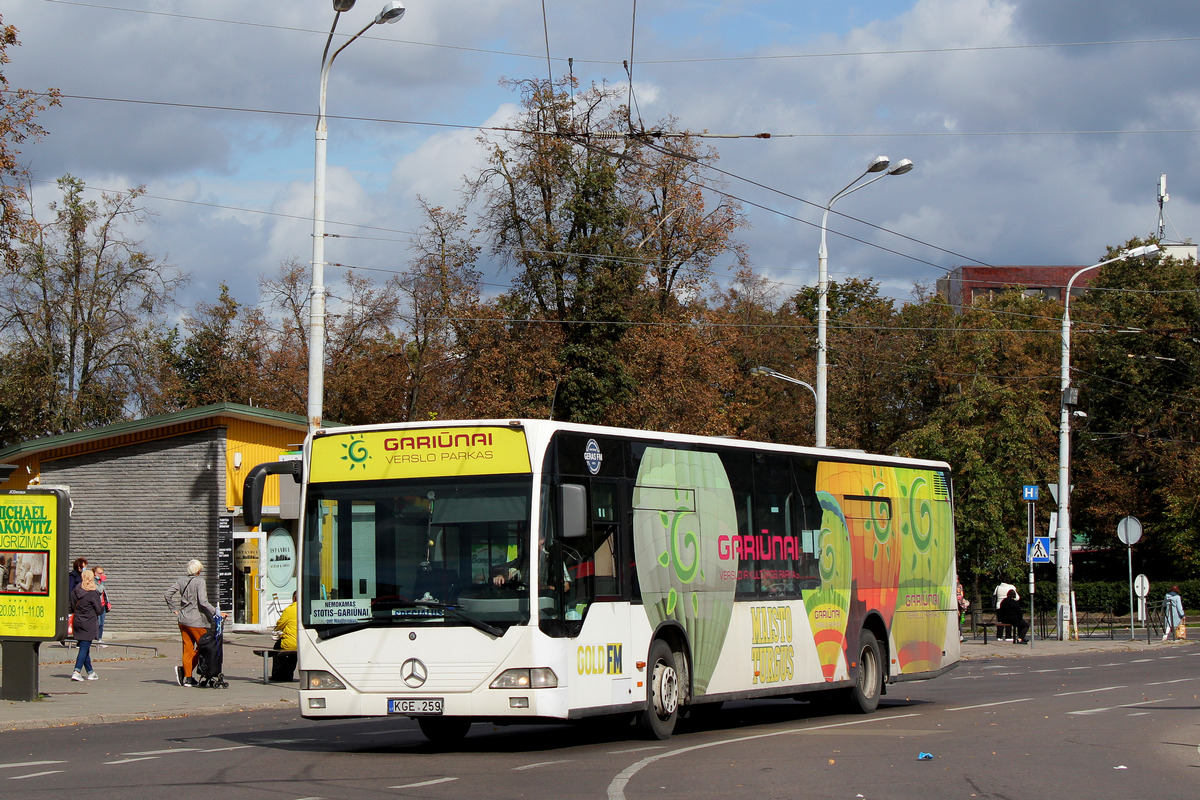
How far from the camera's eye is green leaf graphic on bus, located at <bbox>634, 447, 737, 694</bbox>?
44.9ft

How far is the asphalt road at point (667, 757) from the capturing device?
10.2 m

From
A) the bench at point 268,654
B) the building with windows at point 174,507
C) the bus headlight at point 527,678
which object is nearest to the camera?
the bus headlight at point 527,678

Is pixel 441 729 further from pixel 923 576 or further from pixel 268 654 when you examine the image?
Result: pixel 268 654

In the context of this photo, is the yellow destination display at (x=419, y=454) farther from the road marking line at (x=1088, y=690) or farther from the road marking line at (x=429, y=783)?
the road marking line at (x=1088, y=690)

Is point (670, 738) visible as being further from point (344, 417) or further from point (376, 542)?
point (344, 417)

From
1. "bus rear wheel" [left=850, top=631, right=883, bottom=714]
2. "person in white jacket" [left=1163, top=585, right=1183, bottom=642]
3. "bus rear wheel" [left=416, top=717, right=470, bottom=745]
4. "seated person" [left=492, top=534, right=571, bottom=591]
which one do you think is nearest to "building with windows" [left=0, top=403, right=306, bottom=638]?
"bus rear wheel" [left=850, top=631, right=883, bottom=714]

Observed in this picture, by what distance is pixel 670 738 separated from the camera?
14.0 m

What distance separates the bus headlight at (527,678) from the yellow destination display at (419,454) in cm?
170

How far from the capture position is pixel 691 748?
12.9 m

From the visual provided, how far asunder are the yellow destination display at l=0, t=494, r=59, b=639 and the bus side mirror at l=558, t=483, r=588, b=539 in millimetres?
8727

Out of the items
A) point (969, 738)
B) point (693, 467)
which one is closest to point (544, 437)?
point (693, 467)

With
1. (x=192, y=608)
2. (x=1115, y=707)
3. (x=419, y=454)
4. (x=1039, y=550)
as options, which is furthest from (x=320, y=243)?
(x=1039, y=550)

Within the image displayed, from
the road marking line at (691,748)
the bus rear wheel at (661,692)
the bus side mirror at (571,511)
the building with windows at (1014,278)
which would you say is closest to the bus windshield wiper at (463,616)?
the bus side mirror at (571,511)

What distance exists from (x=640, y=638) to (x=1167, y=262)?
187 feet
